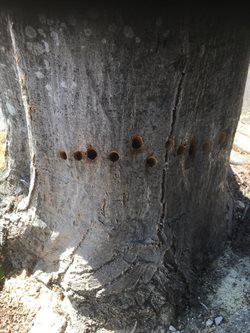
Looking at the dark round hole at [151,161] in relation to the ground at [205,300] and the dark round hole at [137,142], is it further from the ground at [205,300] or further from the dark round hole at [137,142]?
the ground at [205,300]

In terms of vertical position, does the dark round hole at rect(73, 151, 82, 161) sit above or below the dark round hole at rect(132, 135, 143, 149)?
below

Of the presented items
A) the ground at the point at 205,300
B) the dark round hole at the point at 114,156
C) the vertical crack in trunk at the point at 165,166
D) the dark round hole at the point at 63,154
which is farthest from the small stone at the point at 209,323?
the dark round hole at the point at 63,154

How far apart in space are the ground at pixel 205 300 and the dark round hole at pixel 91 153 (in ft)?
3.23

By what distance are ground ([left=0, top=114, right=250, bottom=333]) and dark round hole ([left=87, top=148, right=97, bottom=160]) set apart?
985 mm

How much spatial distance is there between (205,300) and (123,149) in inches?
43.4

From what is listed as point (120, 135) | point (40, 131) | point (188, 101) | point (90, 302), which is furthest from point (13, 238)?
point (188, 101)

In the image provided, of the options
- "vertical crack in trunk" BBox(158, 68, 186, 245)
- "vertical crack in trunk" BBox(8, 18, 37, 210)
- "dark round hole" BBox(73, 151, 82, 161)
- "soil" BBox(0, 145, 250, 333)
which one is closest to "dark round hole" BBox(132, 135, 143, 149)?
"vertical crack in trunk" BBox(158, 68, 186, 245)

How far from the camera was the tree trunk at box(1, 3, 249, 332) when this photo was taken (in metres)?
1.95

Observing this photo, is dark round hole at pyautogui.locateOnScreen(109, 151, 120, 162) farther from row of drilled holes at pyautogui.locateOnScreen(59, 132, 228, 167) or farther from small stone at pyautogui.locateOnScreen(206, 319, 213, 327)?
small stone at pyautogui.locateOnScreen(206, 319, 213, 327)

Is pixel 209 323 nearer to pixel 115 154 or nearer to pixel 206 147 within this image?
pixel 206 147

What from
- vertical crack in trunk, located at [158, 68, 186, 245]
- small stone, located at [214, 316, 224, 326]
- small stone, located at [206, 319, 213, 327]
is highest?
vertical crack in trunk, located at [158, 68, 186, 245]

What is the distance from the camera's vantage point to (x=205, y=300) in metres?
2.72

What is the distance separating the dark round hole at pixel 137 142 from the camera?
86.7 inches

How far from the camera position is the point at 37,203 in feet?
8.91
